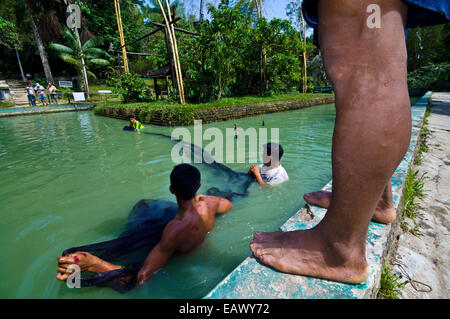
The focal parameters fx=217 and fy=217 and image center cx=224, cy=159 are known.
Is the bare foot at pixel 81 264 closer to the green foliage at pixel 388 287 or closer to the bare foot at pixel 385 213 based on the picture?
the green foliage at pixel 388 287

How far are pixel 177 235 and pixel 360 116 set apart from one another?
177cm

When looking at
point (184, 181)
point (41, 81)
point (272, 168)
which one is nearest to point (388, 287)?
point (184, 181)

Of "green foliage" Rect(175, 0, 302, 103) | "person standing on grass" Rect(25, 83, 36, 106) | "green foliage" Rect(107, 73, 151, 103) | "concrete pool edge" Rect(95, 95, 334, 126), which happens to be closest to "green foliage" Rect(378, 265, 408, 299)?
"concrete pool edge" Rect(95, 95, 334, 126)

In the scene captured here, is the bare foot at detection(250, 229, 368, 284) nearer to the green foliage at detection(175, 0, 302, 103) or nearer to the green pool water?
the green pool water

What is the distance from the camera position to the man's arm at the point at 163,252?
1974 millimetres

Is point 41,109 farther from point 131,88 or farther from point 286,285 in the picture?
point 286,285

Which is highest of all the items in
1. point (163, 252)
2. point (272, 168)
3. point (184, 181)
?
point (184, 181)

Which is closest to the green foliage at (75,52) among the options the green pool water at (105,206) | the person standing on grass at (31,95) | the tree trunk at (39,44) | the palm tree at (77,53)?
the palm tree at (77,53)

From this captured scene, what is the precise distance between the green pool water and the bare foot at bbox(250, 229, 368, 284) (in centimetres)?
89

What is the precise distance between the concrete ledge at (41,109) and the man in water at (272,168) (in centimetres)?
1957

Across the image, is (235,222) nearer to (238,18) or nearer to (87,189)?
(87,189)

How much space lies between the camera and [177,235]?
206 centimetres

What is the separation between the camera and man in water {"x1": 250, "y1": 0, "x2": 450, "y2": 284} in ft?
3.14
